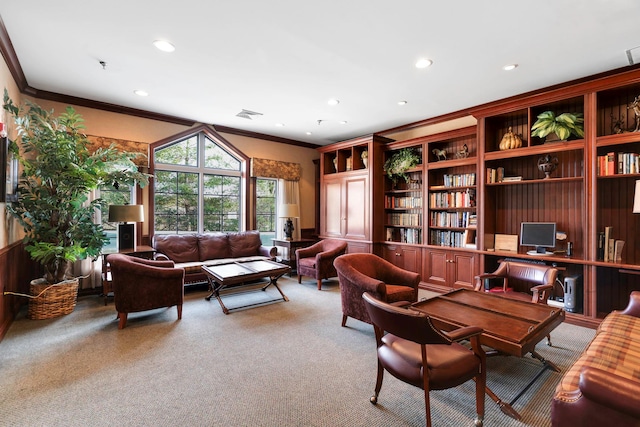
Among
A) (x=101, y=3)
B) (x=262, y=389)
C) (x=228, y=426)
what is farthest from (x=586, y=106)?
(x=101, y=3)

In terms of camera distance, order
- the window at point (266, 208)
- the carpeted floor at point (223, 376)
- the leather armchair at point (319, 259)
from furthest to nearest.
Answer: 1. the window at point (266, 208)
2. the leather armchair at point (319, 259)
3. the carpeted floor at point (223, 376)

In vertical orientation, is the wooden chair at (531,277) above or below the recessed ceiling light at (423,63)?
below

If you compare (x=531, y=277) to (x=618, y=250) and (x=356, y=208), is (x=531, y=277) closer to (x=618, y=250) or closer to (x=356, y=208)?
(x=618, y=250)

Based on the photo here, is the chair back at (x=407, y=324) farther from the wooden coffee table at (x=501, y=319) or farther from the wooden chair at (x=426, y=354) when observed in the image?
the wooden coffee table at (x=501, y=319)

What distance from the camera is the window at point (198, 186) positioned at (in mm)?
5457

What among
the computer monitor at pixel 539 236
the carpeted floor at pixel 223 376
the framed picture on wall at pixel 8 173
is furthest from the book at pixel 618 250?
the framed picture on wall at pixel 8 173

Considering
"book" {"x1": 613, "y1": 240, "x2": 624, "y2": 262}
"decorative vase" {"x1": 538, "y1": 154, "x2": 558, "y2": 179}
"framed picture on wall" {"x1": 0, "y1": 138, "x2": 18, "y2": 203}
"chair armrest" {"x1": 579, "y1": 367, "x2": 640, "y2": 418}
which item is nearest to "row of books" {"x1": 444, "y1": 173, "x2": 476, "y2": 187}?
"decorative vase" {"x1": 538, "y1": 154, "x2": 558, "y2": 179}

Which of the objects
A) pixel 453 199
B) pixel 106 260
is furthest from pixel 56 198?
pixel 453 199

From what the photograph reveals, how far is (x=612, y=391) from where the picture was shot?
4.10ft

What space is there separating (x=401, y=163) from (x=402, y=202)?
2.47 feet

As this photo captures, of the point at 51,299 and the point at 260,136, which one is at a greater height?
the point at 260,136

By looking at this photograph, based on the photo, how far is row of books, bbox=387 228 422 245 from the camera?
17.8ft

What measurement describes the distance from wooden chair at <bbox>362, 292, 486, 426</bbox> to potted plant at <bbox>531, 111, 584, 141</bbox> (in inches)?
120

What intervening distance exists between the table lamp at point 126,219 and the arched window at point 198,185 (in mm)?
656
